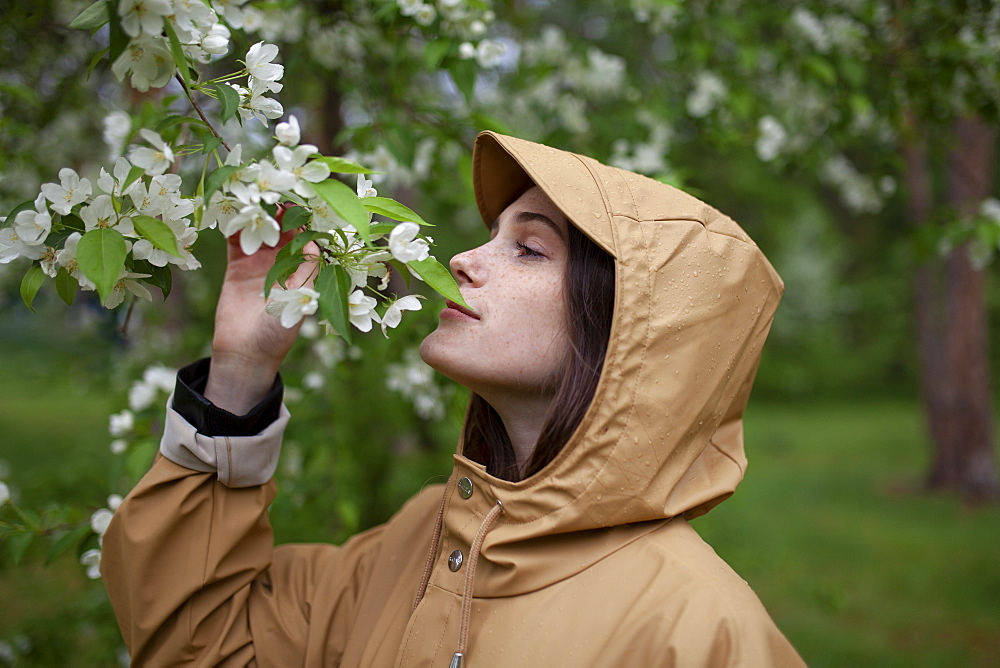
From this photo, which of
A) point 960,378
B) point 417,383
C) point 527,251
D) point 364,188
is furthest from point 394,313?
point 960,378

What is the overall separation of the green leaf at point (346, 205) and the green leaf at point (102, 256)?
0.29 meters

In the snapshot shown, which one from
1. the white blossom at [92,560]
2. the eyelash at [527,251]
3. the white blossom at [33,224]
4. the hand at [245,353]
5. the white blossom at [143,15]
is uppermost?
the white blossom at [143,15]

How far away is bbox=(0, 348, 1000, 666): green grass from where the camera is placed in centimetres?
356

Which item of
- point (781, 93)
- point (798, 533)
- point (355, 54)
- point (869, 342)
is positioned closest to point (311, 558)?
point (355, 54)

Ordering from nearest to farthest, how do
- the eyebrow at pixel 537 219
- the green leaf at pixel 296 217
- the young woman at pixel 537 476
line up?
the green leaf at pixel 296 217 → the young woman at pixel 537 476 → the eyebrow at pixel 537 219

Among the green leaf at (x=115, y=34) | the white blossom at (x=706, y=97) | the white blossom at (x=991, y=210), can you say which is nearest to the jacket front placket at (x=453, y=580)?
the green leaf at (x=115, y=34)

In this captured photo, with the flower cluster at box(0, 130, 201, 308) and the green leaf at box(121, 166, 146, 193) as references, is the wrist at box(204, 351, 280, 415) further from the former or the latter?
the green leaf at box(121, 166, 146, 193)

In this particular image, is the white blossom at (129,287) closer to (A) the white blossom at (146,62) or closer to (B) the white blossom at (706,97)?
(A) the white blossom at (146,62)

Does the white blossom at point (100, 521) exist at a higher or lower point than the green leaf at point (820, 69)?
lower

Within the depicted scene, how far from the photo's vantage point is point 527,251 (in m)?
1.56

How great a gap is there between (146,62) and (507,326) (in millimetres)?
736

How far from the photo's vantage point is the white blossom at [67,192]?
44.8 inches

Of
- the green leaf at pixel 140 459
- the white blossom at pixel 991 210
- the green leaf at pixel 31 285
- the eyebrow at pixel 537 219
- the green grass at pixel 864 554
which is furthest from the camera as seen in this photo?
the green grass at pixel 864 554

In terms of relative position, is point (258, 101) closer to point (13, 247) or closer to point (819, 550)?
point (13, 247)
